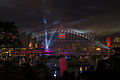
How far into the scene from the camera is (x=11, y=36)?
1569cm

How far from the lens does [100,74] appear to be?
917 cm

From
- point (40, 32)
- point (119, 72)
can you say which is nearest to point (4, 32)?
point (119, 72)

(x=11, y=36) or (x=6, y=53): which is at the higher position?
(x=11, y=36)

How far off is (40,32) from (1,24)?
66.2 metres

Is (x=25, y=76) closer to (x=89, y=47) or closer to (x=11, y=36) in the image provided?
(x=11, y=36)

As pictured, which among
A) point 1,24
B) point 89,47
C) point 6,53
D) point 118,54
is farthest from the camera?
point 89,47

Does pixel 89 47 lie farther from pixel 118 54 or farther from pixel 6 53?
pixel 118 54

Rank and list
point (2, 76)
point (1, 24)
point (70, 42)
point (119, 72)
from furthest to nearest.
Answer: point (70, 42), point (1, 24), point (119, 72), point (2, 76)

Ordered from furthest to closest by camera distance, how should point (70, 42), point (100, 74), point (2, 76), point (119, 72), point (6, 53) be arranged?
point (70, 42), point (6, 53), point (100, 74), point (119, 72), point (2, 76)

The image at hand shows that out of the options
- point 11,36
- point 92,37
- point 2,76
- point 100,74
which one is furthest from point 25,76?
point 92,37

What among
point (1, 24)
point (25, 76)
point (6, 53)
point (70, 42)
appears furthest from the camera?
point (70, 42)

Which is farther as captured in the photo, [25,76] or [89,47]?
[89,47]

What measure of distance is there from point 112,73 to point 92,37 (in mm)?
78023

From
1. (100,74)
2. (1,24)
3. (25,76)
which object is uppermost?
(1,24)
